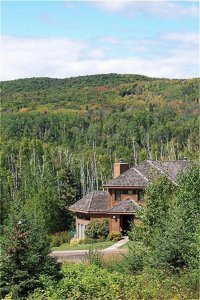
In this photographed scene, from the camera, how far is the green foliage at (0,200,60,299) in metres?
14.7

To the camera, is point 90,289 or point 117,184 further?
point 117,184

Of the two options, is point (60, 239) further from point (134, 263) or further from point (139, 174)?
point (134, 263)

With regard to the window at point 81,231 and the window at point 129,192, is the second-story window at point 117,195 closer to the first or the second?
the window at point 129,192

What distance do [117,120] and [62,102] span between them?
150 feet

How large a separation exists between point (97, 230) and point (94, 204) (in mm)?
3144

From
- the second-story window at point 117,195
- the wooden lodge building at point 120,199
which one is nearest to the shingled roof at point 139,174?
the wooden lodge building at point 120,199

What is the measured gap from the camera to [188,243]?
17.9 metres

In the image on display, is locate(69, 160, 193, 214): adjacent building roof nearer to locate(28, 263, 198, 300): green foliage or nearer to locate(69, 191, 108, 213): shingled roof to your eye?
locate(69, 191, 108, 213): shingled roof

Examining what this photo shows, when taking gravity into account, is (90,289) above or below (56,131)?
below

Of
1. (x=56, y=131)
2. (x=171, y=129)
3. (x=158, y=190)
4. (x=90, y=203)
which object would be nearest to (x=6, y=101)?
(x=56, y=131)

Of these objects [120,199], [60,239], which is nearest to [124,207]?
[120,199]

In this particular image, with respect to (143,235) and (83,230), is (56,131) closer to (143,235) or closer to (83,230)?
(83,230)

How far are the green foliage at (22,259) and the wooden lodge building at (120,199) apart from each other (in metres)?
24.2

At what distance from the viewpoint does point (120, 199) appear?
138 ft
